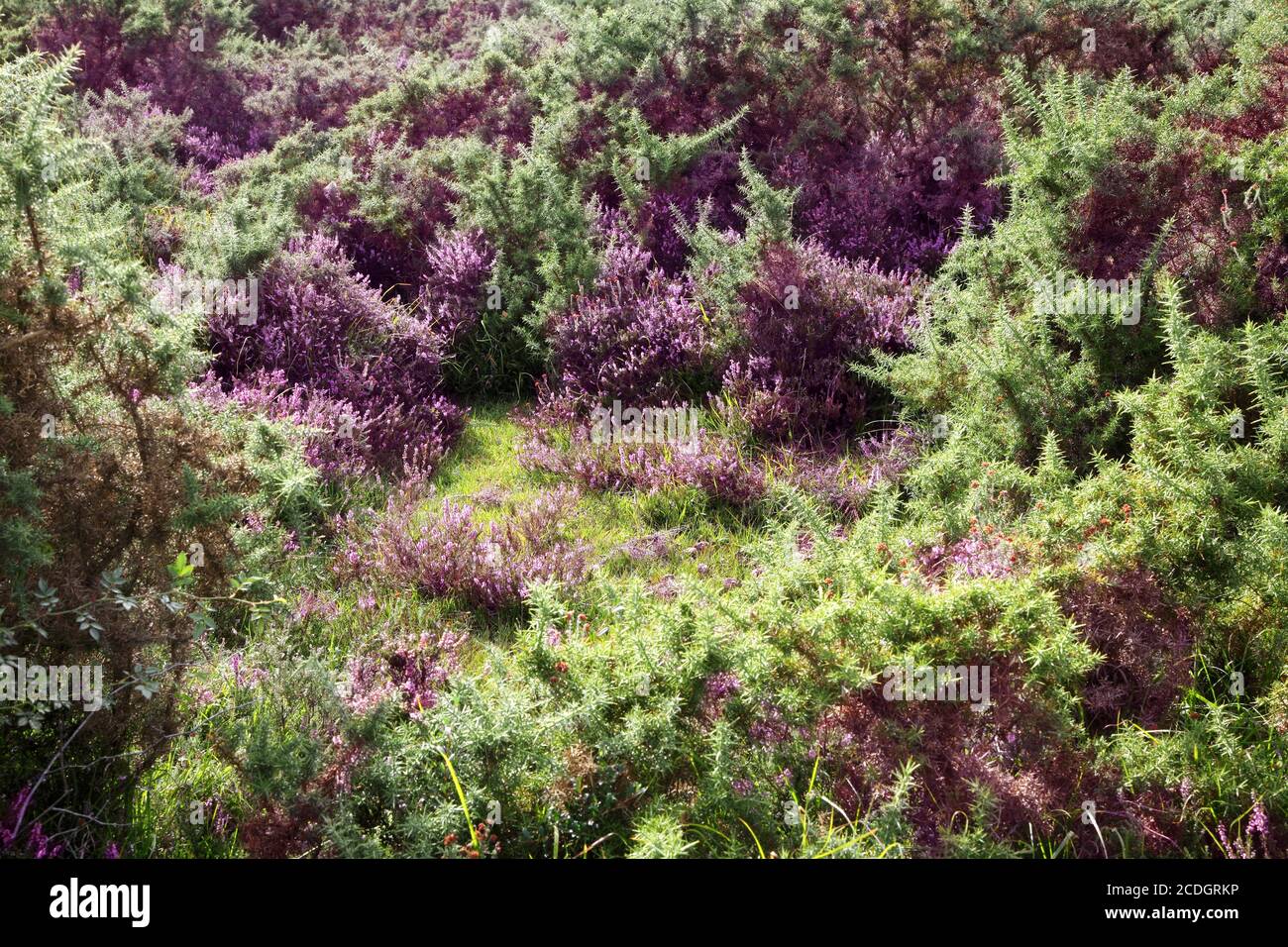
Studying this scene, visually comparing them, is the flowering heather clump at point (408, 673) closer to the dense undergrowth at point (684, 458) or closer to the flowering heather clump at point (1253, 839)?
the dense undergrowth at point (684, 458)

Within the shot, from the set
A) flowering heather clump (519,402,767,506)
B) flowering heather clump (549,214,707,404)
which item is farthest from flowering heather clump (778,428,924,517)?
flowering heather clump (549,214,707,404)

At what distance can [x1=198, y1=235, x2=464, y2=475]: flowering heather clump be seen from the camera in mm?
6012

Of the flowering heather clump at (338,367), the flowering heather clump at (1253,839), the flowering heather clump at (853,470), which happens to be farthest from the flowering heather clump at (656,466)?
the flowering heather clump at (1253,839)

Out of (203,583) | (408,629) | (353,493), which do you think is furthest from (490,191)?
(203,583)

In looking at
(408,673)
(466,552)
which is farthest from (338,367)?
(408,673)

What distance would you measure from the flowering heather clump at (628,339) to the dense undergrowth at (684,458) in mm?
44

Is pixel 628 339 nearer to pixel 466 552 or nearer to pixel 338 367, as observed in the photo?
pixel 338 367

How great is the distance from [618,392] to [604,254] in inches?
50.6

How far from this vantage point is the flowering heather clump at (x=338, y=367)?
6012 mm

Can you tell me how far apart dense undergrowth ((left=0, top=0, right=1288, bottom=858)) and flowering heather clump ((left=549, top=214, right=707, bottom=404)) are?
0.15ft

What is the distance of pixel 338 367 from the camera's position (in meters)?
6.46

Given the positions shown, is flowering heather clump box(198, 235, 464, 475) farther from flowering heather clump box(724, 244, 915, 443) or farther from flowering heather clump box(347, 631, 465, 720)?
flowering heather clump box(724, 244, 915, 443)
